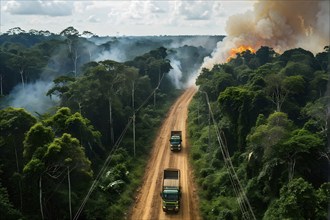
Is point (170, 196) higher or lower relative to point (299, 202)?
lower

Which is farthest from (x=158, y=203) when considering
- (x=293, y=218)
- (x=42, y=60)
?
(x=42, y=60)

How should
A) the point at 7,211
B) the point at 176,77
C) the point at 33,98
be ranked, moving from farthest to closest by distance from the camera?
the point at 176,77, the point at 33,98, the point at 7,211

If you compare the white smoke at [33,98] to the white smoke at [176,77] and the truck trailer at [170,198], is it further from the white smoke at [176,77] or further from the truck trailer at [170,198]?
the white smoke at [176,77]

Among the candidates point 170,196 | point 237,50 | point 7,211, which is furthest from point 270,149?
point 237,50

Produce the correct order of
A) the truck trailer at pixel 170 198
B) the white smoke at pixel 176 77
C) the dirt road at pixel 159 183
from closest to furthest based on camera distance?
the truck trailer at pixel 170 198 → the dirt road at pixel 159 183 → the white smoke at pixel 176 77

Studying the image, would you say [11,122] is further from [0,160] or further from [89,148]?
[89,148]

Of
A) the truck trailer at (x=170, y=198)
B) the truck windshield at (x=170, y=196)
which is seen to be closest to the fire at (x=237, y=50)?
the truck trailer at (x=170, y=198)

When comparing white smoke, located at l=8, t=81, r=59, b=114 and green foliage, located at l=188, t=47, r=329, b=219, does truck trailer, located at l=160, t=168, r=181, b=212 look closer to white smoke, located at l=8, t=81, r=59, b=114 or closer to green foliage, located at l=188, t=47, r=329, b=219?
green foliage, located at l=188, t=47, r=329, b=219

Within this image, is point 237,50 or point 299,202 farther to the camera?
point 237,50

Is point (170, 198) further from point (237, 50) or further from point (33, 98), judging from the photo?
point (237, 50)
